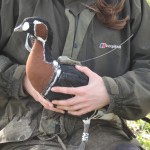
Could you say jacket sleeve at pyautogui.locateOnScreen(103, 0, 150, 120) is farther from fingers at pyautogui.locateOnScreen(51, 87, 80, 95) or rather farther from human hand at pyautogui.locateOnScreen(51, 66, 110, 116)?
fingers at pyautogui.locateOnScreen(51, 87, 80, 95)

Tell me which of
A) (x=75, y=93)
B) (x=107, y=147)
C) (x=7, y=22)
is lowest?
(x=107, y=147)

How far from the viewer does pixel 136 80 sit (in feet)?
9.70

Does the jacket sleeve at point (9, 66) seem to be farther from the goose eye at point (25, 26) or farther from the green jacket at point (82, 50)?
the goose eye at point (25, 26)

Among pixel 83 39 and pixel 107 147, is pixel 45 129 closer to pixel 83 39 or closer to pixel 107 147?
pixel 107 147

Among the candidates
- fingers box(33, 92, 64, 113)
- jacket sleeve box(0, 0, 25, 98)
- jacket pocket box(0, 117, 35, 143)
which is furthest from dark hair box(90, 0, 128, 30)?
jacket pocket box(0, 117, 35, 143)

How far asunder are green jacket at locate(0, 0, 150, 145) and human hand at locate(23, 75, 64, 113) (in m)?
0.03

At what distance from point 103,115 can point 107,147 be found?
0.63ft

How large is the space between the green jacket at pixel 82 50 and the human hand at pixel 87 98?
48mm

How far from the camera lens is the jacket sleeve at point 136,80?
2871mm

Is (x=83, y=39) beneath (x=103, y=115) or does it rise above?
above

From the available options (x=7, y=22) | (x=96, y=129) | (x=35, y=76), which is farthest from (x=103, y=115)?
(x=7, y=22)

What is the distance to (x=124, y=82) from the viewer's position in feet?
9.54

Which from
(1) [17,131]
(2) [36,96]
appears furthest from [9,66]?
(1) [17,131]

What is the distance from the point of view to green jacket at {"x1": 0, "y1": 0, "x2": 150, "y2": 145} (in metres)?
2.94
